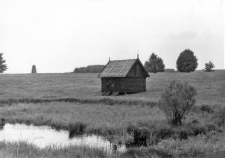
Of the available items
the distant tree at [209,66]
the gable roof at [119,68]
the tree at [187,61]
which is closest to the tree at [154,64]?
the tree at [187,61]

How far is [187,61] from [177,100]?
5422 cm

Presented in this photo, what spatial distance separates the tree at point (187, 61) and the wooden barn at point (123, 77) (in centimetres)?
2968

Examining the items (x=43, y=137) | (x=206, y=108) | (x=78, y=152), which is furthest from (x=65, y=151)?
(x=206, y=108)

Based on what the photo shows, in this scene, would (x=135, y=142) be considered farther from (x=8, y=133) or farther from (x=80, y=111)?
(x=80, y=111)

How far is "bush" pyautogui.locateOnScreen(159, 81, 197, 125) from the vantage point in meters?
17.6

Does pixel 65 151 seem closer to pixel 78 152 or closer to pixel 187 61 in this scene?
pixel 78 152

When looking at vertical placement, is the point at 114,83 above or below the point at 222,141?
above

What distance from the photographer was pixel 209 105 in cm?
2253

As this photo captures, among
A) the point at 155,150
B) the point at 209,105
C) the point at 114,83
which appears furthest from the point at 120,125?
the point at 114,83

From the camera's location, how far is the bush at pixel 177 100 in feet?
57.8

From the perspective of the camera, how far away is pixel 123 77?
129 ft

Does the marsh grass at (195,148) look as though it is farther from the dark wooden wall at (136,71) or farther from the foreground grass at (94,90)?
the dark wooden wall at (136,71)

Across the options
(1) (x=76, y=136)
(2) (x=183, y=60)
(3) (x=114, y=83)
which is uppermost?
(2) (x=183, y=60)

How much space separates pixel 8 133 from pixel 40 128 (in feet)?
7.84
